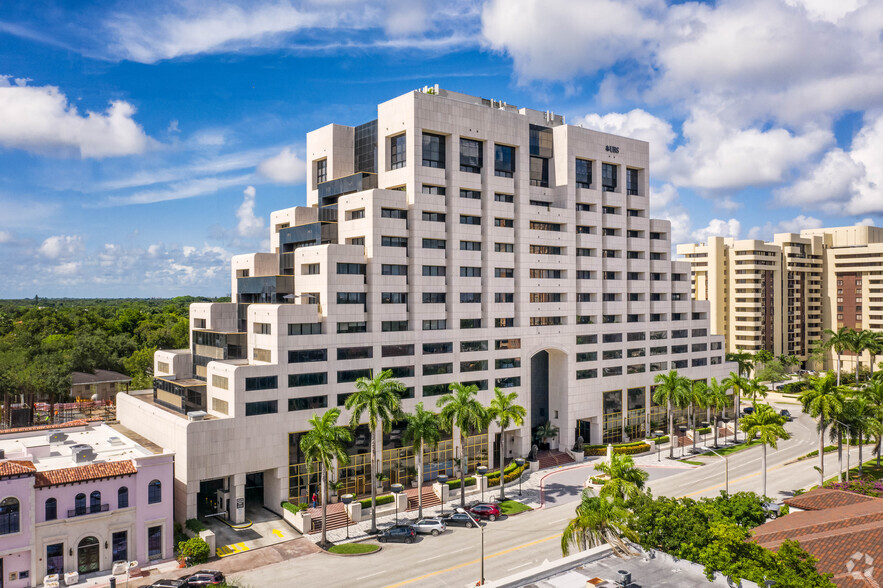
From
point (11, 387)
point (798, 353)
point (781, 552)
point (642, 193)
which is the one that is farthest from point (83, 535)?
point (798, 353)

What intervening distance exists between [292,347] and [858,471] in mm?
78056

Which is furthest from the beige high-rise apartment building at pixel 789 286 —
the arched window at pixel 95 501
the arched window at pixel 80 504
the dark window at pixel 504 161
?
the arched window at pixel 80 504

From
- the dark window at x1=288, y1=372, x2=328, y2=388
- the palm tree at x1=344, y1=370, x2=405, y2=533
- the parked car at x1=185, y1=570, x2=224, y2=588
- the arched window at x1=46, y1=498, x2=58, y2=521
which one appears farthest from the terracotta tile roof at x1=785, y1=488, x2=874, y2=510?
the arched window at x1=46, y1=498, x2=58, y2=521

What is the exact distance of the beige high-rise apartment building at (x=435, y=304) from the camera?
6962cm

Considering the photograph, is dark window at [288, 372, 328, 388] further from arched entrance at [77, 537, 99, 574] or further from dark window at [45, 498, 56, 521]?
dark window at [45, 498, 56, 521]

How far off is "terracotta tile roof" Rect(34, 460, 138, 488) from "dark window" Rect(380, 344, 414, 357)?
30.5m

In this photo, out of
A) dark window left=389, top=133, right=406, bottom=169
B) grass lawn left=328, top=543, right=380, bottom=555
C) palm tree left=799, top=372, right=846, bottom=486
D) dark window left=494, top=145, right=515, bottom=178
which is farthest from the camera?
dark window left=494, top=145, right=515, bottom=178

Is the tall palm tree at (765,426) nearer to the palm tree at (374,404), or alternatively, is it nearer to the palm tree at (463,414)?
the palm tree at (463,414)

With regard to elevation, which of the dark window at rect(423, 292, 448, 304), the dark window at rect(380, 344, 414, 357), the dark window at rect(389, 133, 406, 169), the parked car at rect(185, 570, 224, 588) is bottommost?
the parked car at rect(185, 570, 224, 588)

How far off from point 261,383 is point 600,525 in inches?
1539

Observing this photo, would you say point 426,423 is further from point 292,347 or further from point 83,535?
point 83,535

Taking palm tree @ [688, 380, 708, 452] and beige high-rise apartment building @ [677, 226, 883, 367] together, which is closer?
palm tree @ [688, 380, 708, 452]

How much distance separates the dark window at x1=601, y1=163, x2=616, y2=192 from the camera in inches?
4067

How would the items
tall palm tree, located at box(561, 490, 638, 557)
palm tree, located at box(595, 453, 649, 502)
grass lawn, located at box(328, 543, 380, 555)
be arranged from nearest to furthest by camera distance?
tall palm tree, located at box(561, 490, 638, 557) → palm tree, located at box(595, 453, 649, 502) → grass lawn, located at box(328, 543, 380, 555)
